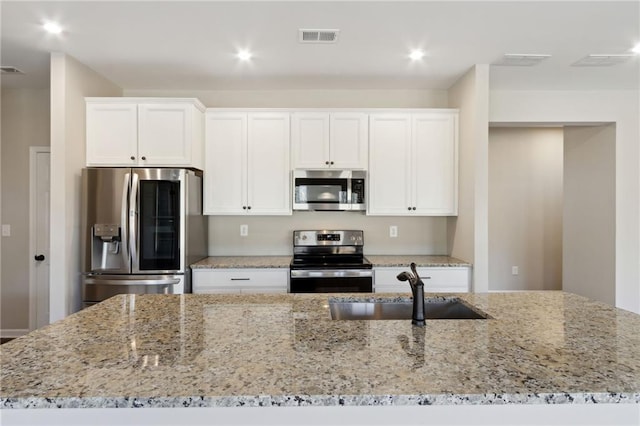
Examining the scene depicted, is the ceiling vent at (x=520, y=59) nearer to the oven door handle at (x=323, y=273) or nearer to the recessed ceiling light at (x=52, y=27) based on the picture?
the oven door handle at (x=323, y=273)

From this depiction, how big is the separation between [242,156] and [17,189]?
2.57 metres

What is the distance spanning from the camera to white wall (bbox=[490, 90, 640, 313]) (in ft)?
13.1

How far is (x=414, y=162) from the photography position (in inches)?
145

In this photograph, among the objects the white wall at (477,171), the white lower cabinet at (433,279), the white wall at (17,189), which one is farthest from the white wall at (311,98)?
the white lower cabinet at (433,279)

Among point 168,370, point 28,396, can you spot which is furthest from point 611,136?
point 28,396

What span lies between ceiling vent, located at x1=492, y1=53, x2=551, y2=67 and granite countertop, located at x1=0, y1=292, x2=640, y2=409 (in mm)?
2214

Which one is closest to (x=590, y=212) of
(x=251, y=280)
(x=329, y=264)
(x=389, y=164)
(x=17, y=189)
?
(x=389, y=164)

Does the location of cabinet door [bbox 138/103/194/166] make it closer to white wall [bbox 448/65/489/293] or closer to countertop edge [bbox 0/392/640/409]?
white wall [bbox 448/65/489/293]

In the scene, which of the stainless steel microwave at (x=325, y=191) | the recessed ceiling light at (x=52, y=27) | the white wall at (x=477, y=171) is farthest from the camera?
the stainless steel microwave at (x=325, y=191)

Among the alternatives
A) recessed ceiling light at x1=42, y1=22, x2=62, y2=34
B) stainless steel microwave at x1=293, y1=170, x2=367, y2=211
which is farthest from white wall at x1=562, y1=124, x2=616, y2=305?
recessed ceiling light at x1=42, y1=22, x2=62, y2=34

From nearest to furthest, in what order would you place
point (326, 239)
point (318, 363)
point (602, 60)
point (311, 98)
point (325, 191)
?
point (318, 363)
point (602, 60)
point (325, 191)
point (326, 239)
point (311, 98)

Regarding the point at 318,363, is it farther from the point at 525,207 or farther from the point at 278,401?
the point at 525,207

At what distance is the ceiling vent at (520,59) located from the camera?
303 centimetres

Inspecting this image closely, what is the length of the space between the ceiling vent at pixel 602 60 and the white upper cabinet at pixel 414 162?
3.53 feet
